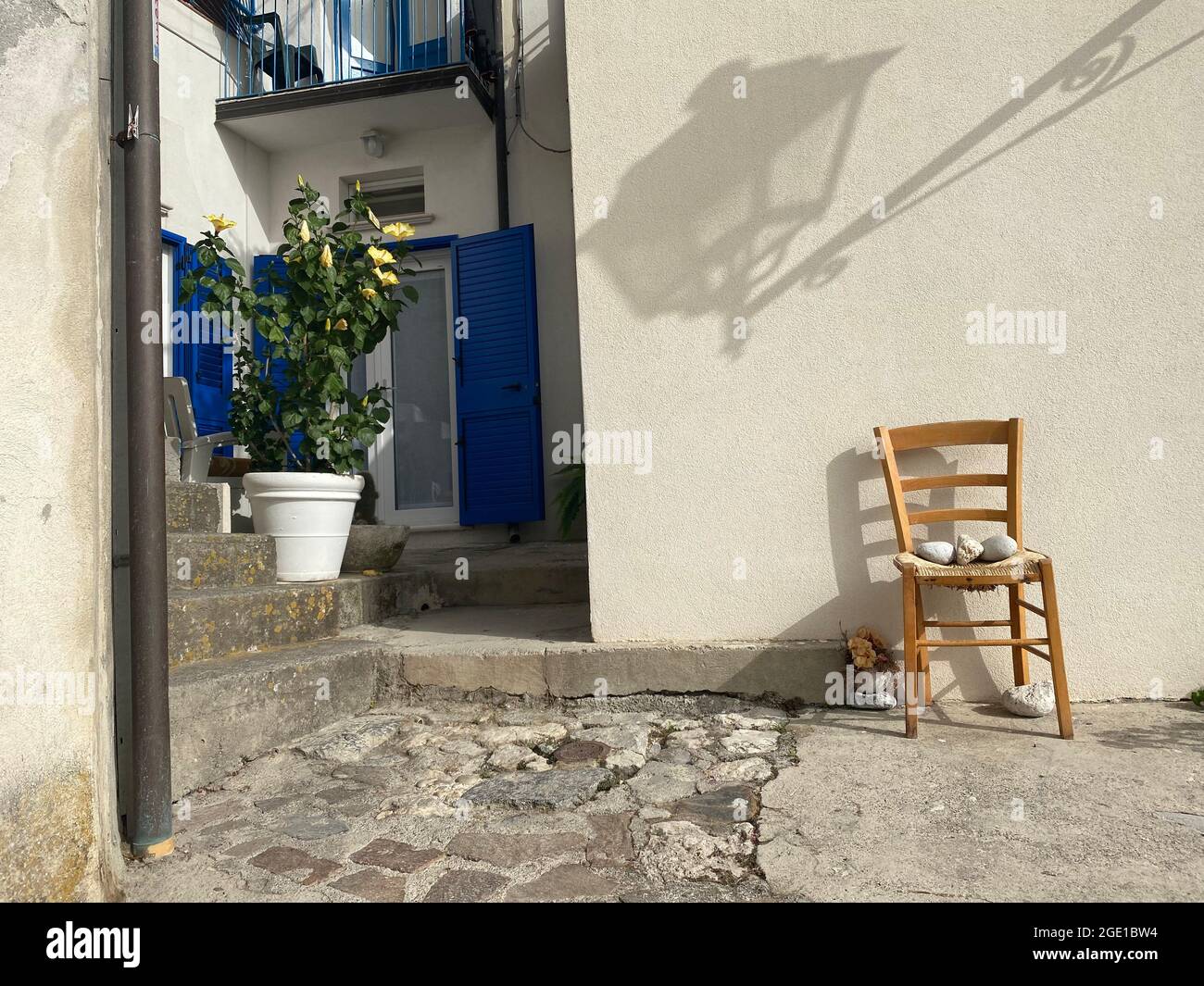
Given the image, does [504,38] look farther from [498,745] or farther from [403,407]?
[498,745]

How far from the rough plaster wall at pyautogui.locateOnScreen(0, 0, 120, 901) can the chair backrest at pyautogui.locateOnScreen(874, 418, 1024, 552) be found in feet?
8.01

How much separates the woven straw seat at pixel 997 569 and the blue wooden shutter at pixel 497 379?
378 cm

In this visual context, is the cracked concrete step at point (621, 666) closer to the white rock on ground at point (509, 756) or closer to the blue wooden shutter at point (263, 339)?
the white rock on ground at point (509, 756)

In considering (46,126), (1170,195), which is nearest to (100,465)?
(46,126)

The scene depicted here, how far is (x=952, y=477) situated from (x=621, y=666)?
4.59 ft

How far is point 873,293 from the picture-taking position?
130 inches

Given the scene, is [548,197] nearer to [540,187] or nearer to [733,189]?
[540,187]

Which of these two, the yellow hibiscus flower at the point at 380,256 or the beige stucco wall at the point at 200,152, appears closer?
the yellow hibiscus flower at the point at 380,256

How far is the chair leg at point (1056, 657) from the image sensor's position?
109 inches

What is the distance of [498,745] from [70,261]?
1919 millimetres

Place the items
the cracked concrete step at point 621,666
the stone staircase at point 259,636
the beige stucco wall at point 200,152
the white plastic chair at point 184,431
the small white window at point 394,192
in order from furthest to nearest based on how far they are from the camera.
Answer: the small white window at point 394,192, the beige stucco wall at point 200,152, the white plastic chair at point 184,431, the cracked concrete step at point 621,666, the stone staircase at point 259,636

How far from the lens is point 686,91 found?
346 cm

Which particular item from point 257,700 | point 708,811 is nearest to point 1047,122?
point 708,811

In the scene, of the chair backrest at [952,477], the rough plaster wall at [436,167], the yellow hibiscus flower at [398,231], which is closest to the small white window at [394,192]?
the rough plaster wall at [436,167]
